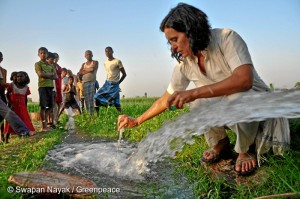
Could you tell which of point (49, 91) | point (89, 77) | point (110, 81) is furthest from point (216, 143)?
point (89, 77)

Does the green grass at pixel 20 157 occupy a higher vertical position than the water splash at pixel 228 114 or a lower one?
lower

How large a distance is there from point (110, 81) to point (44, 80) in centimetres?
184

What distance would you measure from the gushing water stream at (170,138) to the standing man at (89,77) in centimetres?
469

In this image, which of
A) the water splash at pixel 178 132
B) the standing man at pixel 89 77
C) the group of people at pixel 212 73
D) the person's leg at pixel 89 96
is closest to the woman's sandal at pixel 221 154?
the group of people at pixel 212 73

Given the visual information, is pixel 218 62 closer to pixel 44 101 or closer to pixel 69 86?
pixel 44 101

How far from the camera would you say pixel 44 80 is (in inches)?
303

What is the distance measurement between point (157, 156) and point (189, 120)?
2.86ft

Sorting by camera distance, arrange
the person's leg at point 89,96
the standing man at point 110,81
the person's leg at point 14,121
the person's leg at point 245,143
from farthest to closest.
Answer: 1. the person's leg at point 89,96
2. the standing man at point 110,81
3. the person's leg at point 14,121
4. the person's leg at point 245,143

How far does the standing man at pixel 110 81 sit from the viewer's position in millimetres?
9008

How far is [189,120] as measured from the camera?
2867 millimetres

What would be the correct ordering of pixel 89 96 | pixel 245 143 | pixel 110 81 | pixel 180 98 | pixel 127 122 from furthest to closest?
pixel 89 96 → pixel 110 81 → pixel 127 122 → pixel 245 143 → pixel 180 98

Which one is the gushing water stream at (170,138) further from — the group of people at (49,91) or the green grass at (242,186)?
the group of people at (49,91)

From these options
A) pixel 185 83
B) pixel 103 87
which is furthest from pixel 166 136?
pixel 103 87

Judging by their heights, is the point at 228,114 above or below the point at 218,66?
below
